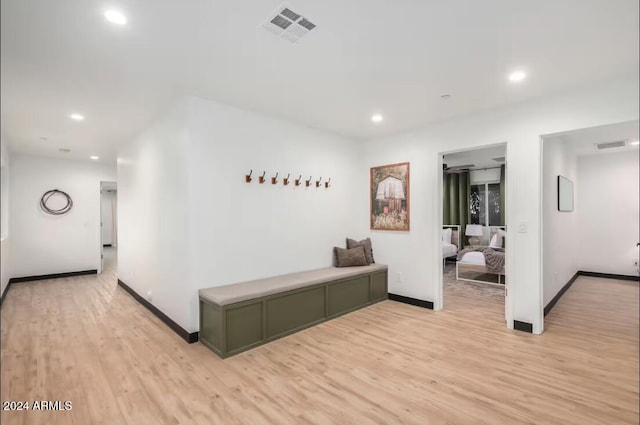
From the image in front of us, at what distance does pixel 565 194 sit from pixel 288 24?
4730mm

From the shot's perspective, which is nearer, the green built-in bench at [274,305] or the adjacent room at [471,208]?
the green built-in bench at [274,305]

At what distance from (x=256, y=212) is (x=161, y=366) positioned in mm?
1714

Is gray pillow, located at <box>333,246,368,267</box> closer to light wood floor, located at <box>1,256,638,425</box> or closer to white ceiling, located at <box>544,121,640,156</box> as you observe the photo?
light wood floor, located at <box>1,256,638,425</box>

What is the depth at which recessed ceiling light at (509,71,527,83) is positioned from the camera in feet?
8.83

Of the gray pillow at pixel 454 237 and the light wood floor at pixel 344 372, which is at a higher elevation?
the gray pillow at pixel 454 237

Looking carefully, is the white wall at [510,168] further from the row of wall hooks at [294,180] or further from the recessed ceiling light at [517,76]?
the row of wall hooks at [294,180]

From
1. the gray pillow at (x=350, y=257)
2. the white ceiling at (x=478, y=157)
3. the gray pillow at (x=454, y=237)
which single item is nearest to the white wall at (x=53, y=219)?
the gray pillow at (x=350, y=257)

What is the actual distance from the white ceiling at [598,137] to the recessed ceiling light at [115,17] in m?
3.43

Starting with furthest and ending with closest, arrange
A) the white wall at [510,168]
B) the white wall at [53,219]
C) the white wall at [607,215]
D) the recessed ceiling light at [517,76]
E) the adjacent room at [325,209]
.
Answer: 1. the white wall at [53,219]
2. the white wall at [607,215]
3. the white wall at [510,168]
4. the recessed ceiling light at [517,76]
5. the adjacent room at [325,209]

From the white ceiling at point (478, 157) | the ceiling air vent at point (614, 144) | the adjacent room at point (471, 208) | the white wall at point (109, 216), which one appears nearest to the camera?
the ceiling air vent at point (614, 144)

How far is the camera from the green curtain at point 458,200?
8.18 metres

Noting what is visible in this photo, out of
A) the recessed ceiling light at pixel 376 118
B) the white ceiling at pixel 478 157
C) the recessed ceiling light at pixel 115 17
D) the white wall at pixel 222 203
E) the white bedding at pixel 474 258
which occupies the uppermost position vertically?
the recessed ceiling light at pixel 115 17

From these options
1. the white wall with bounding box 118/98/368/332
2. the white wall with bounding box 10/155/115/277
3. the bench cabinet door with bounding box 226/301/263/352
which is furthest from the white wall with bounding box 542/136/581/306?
the white wall with bounding box 10/155/115/277

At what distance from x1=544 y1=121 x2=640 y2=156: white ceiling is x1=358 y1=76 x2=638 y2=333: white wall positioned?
81mm
